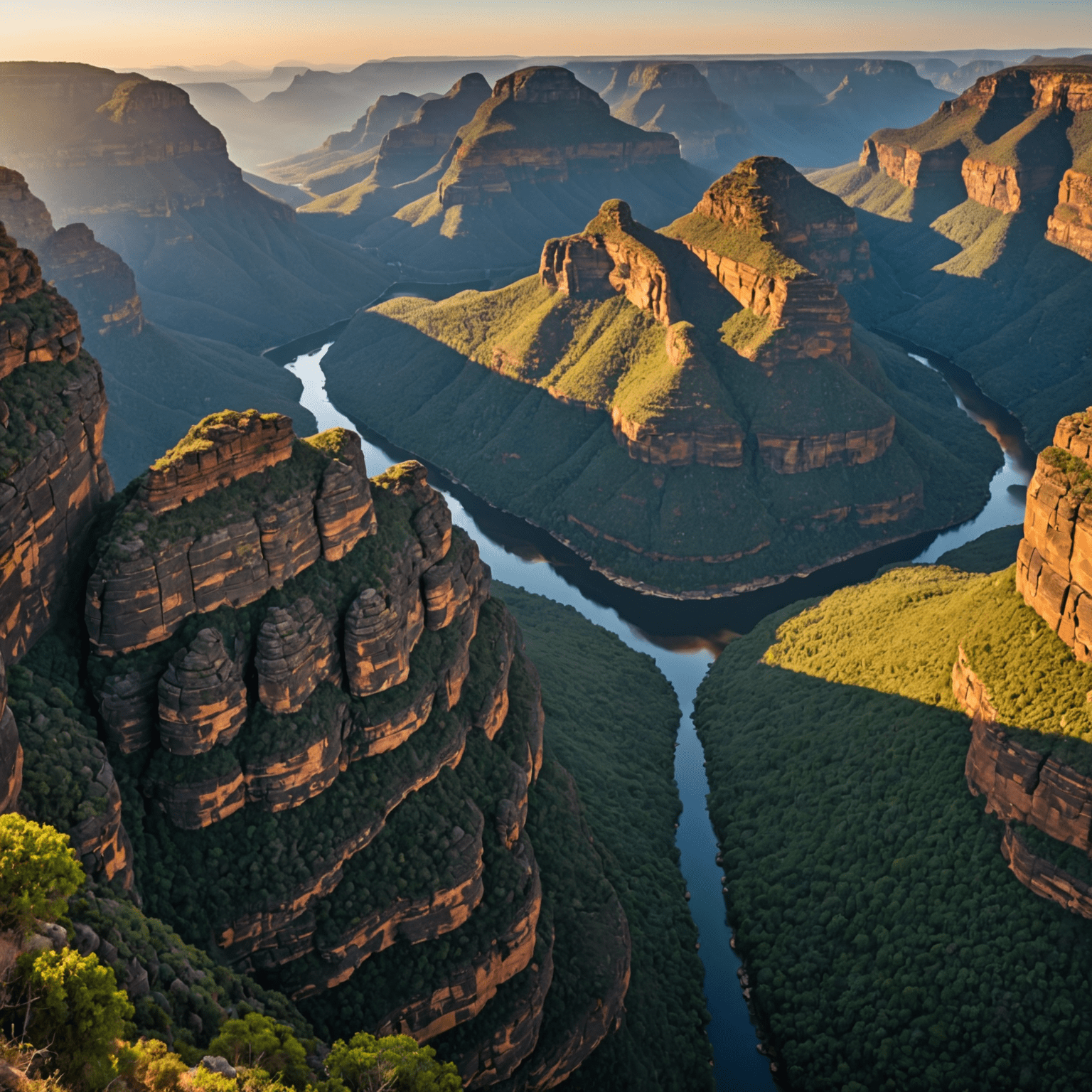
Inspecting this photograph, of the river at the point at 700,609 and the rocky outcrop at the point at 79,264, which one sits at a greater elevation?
the rocky outcrop at the point at 79,264

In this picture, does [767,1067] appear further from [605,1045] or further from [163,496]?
[163,496]

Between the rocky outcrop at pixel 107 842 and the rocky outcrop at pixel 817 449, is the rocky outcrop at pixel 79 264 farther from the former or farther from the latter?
the rocky outcrop at pixel 107 842

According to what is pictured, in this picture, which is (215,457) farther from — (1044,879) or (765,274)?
(765,274)

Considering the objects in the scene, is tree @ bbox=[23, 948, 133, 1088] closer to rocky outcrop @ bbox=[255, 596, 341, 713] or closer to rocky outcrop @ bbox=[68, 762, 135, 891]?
rocky outcrop @ bbox=[68, 762, 135, 891]

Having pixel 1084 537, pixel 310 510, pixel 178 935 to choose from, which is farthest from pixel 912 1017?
pixel 310 510

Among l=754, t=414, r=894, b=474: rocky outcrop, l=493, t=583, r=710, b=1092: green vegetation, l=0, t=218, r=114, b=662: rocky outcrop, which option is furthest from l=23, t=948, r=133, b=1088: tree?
l=754, t=414, r=894, b=474: rocky outcrop

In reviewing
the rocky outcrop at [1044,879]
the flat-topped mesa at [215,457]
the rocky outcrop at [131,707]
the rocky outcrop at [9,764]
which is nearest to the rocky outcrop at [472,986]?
the rocky outcrop at [131,707]
